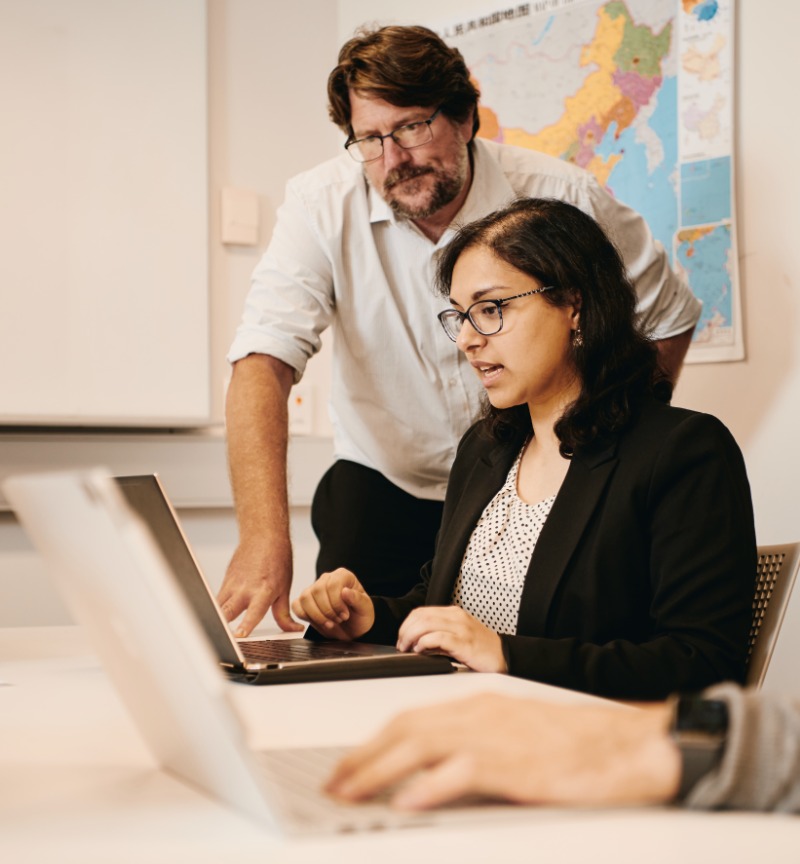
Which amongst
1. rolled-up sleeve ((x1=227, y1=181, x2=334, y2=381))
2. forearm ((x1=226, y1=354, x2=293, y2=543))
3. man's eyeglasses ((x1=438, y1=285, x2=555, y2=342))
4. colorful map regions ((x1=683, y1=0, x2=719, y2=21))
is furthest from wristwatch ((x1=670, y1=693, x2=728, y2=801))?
colorful map regions ((x1=683, y1=0, x2=719, y2=21))

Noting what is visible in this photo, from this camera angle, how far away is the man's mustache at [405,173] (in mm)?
2090

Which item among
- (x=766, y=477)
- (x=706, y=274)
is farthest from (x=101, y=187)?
(x=766, y=477)

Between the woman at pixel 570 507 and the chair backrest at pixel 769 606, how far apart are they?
2.7 inches

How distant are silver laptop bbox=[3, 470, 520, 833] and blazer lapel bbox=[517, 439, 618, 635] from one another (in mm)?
823

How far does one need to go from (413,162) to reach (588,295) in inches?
20.5

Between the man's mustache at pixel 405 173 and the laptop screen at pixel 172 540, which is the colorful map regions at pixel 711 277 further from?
the laptop screen at pixel 172 540

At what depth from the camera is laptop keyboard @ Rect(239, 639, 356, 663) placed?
126 cm

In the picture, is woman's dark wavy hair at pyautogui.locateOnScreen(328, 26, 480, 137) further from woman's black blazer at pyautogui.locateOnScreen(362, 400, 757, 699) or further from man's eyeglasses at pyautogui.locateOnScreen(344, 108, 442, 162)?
woman's black blazer at pyautogui.locateOnScreen(362, 400, 757, 699)

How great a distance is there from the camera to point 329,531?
2.28m

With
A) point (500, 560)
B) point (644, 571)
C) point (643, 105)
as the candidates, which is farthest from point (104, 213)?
point (644, 571)

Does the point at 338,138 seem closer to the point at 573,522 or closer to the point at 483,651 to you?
the point at 573,522

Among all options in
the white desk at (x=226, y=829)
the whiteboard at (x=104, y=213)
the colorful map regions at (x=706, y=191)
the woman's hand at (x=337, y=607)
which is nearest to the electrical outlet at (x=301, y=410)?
the whiteboard at (x=104, y=213)

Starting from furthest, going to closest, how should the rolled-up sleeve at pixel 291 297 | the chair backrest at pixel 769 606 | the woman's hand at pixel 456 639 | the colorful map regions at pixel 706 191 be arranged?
the colorful map regions at pixel 706 191 → the rolled-up sleeve at pixel 291 297 → the chair backrest at pixel 769 606 → the woman's hand at pixel 456 639

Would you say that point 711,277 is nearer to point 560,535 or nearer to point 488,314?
point 488,314
